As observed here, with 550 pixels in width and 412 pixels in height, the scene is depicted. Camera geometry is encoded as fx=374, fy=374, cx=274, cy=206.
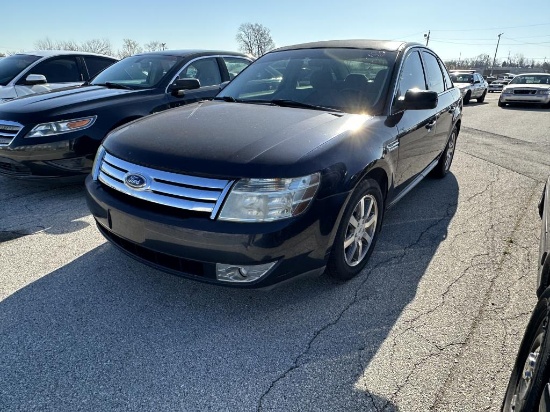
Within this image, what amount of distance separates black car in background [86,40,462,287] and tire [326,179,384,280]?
1cm

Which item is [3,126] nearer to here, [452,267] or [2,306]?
[2,306]

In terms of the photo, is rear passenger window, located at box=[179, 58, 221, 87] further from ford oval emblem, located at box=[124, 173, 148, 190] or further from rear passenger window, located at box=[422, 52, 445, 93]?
ford oval emblem, located at box=[124, 173, 148, 190]

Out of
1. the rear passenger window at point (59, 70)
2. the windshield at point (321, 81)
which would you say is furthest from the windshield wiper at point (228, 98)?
the rear passenger window at point (59, 70)

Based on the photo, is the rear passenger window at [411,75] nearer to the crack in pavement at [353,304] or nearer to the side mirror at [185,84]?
the crack in pavement at [353,304]

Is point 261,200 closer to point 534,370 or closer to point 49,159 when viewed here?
point 534,370

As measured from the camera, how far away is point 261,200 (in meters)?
Result: 2.02

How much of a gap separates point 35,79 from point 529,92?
16.6 meters

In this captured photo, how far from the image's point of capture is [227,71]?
5.75 m

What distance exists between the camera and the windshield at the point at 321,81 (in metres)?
2.99

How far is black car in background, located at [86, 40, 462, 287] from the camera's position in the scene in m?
2.03

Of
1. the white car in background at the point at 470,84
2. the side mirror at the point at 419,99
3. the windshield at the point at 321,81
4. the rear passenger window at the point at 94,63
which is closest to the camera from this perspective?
the side mirror at the point at 419,99

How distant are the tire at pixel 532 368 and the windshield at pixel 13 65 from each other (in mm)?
7792

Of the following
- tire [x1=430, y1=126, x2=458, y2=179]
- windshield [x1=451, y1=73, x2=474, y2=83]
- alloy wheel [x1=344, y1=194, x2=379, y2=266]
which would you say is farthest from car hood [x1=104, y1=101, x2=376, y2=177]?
windshield [x1=451, y1=73, x2=474, y2=83]

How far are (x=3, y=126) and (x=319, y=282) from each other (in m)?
3.77
